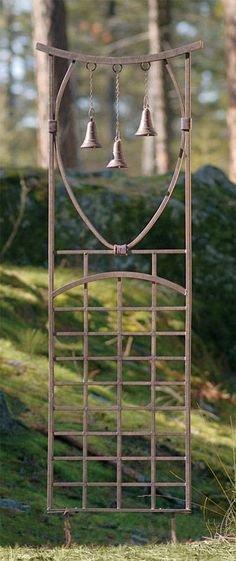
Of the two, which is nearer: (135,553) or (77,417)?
(135,553)

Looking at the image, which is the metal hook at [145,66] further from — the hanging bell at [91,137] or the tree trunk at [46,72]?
the tree trunk at [46,72]

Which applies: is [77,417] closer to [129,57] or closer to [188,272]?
[188,272]

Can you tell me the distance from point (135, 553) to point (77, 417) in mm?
2155

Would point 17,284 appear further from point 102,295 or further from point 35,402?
point 35,402

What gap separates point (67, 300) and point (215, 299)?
5.26ft

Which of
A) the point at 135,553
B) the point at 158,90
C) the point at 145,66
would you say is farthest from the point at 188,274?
the point at 158,90

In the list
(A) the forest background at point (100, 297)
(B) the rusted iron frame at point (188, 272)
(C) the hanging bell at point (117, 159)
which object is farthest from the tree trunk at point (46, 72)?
(B) the rusted iron frame at point (188, 272)

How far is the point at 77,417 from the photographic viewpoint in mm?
6641

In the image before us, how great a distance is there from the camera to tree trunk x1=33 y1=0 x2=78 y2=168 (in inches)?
416

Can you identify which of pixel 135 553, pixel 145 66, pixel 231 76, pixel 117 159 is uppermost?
pixel 231 76

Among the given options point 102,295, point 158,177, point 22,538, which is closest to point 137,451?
point 22,538

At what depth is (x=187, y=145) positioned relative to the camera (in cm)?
503

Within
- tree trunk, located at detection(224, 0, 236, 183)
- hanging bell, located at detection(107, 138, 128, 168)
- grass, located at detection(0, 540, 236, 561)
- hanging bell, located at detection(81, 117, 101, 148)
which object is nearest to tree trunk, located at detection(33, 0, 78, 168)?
tree trunk, located at detection(224, 0, 236, 183)

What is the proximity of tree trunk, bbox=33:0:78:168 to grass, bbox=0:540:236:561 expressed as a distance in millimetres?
6554
